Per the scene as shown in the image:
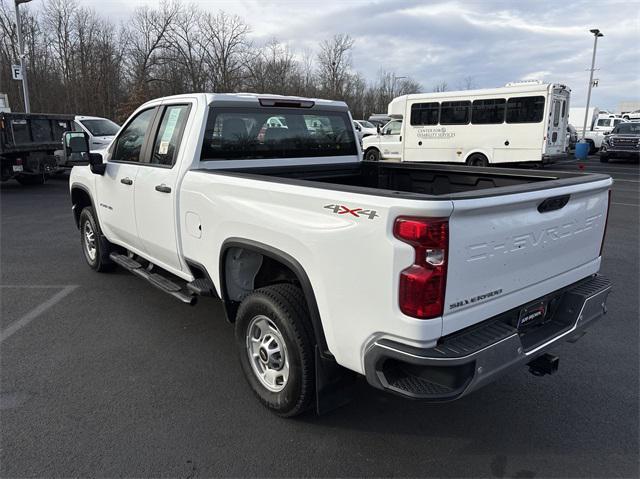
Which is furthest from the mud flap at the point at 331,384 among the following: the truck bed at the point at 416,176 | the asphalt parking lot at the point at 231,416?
the truck bed at the point at 416,176

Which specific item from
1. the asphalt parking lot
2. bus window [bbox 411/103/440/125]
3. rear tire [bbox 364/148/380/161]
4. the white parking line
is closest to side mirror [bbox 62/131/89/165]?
the white parking line

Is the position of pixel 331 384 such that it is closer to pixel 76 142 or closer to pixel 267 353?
pixel 267 353

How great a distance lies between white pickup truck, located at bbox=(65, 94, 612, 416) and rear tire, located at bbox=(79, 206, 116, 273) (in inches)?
53.3

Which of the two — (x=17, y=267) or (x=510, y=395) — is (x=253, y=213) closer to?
(x=510, y=395)

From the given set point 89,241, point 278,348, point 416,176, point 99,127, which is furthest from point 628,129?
point 278,348

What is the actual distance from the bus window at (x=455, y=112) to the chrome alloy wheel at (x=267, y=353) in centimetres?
1572

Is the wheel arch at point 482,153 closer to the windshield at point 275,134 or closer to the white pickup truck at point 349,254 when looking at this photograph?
the windshield at point 275,134

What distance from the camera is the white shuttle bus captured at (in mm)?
15789

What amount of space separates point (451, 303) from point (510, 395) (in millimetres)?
1548

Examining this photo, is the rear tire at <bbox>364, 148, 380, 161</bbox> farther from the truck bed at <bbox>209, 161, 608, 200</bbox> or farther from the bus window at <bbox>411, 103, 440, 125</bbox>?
the truck bed at <bbox>209, 161, 608, 200</bbox>

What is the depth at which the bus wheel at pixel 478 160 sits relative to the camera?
17031mm

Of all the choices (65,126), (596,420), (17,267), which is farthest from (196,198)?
(65,126)

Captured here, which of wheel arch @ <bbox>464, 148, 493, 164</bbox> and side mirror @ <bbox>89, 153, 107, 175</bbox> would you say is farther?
wheel arch @ <bbox>464, 148, 493, 164</bbox>

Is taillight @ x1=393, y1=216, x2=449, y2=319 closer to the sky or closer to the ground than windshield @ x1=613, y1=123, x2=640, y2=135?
closer to the ground
